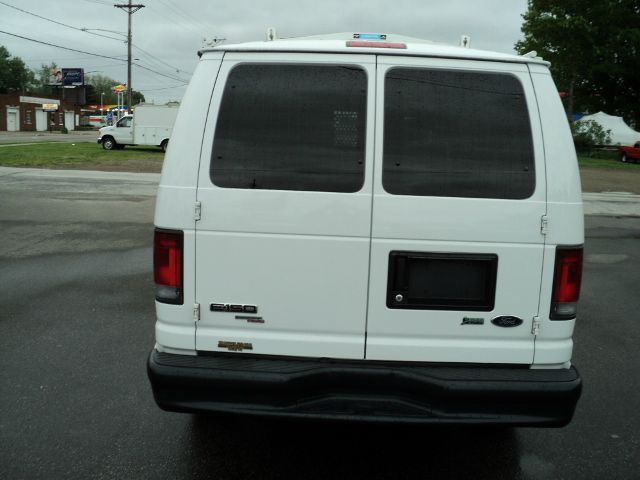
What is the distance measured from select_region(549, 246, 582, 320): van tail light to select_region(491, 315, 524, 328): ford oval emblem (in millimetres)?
168

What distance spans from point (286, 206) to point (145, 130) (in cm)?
3154

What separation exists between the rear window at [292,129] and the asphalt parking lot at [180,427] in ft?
4.63

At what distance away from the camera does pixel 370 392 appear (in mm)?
3033

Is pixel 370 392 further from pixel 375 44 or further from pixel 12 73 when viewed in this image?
pixel 12 73

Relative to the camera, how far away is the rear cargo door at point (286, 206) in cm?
300

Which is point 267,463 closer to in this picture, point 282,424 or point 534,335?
point 282,424

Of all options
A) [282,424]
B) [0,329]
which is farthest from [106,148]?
[282,424]

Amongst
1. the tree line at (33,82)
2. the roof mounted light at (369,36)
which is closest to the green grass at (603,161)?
the roof mounted light at (369,36)

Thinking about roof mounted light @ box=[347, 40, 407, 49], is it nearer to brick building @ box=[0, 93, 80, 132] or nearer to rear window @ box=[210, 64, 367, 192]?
rear window @ box=[210, 64, 367, 192]

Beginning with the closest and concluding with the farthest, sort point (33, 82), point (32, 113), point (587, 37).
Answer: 1. point (587, 37)
2. point (32, 113)
3. point (33, 82)

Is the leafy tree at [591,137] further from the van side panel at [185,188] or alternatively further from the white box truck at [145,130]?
the van side panel at [185,188]

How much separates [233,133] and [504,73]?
1.34 meters

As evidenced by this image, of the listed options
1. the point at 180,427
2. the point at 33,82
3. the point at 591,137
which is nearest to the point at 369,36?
the point at 180,427

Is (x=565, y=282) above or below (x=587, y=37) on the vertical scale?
below
